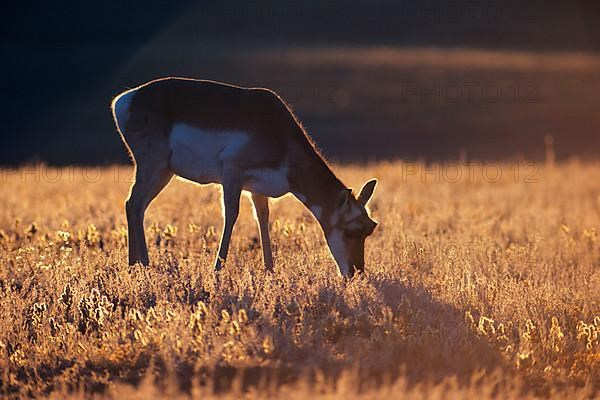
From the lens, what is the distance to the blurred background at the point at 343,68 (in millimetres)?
51812

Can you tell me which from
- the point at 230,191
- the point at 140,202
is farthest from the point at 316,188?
the point at 140,202

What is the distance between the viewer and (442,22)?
251ft

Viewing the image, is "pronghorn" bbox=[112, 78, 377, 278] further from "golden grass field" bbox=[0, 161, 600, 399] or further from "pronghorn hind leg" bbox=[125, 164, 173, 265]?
"golden grass field" bbox=[0, 161, 600, 399]

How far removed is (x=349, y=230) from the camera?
12.9 m

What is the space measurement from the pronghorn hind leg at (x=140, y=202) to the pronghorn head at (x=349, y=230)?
2.30m

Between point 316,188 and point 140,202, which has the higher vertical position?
point 316,188

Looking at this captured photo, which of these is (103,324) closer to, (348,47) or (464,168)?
(464,168)

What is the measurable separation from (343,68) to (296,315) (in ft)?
176

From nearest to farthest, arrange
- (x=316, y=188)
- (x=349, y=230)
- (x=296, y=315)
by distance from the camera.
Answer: (x=296, y=315)
(x=349, y=230)
(x=316, y=188)

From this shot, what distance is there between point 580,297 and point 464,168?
1844 centimetres

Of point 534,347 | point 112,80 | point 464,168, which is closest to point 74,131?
point 112,80

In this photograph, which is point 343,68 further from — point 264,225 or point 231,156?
point 231,156

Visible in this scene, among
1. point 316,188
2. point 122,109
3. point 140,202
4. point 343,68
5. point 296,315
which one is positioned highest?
point 343,68

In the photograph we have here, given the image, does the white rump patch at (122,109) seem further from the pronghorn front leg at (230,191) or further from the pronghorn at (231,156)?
the pronghorn front leg at (230,191)
